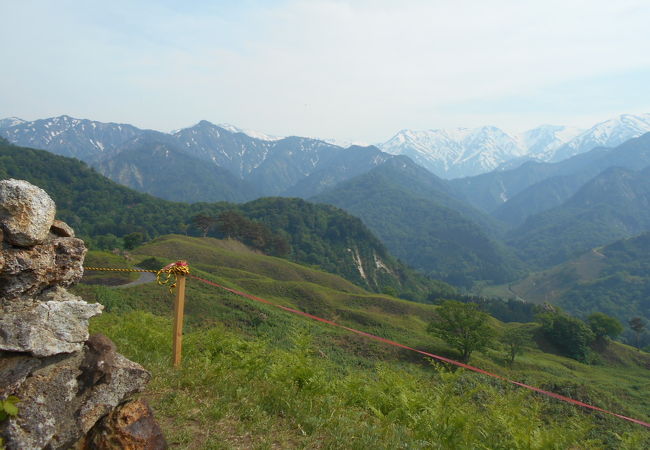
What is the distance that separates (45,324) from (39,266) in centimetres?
72

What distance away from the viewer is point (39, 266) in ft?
16.1

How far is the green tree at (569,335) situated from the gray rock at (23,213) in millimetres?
68110

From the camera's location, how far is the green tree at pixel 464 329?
1587 inches

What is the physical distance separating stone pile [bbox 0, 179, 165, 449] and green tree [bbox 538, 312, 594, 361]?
66908 millimetres

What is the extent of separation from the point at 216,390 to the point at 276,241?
315 feet

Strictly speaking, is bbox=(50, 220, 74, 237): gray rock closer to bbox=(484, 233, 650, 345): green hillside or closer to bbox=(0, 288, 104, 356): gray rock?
bbox=(0, 288, 104, 356): gray rock

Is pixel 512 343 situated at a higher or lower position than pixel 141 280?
lower

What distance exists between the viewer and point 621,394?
36531 mm

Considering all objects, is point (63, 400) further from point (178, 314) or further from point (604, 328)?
point (604, 328)

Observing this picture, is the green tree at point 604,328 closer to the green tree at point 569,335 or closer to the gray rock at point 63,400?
the green tree at point 569,335

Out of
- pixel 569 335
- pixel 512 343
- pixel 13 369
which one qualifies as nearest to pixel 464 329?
pixel 512 343

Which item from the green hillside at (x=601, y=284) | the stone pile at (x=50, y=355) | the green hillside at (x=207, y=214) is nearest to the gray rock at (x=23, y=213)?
the stone pile at (x=50, y=355)

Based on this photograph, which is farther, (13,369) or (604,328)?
(604,328)

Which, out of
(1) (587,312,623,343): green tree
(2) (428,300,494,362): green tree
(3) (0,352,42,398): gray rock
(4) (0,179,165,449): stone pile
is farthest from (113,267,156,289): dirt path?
(1) (587,312,623,343): green tree
